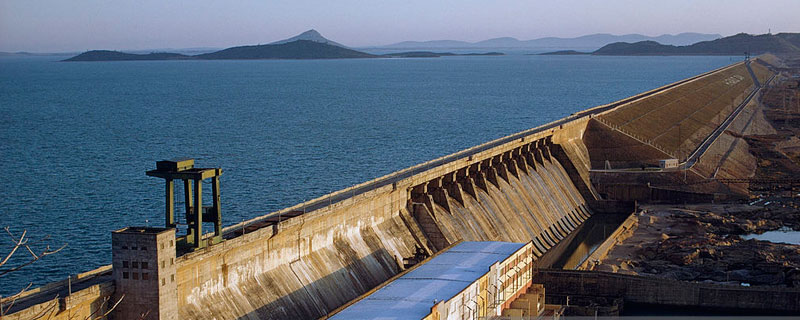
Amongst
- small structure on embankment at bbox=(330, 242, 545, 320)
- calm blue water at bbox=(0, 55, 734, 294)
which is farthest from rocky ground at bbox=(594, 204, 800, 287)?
calm blue water at bbox=(0, 55, 734, 294)

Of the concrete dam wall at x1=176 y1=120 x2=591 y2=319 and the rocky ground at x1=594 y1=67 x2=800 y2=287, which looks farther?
the rocky ground at x1=594 y1=67 x2=800 y2=287

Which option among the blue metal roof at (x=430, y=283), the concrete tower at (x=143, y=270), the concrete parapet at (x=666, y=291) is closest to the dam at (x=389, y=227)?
the concrete tower at (x=143, y=270)

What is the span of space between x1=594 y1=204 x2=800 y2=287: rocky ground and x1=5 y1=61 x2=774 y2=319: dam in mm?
4791

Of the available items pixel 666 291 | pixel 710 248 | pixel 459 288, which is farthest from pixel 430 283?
pixel 710 248

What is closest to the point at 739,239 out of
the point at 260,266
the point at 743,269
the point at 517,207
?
the point at 743,269

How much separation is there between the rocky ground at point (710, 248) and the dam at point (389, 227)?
4791mm

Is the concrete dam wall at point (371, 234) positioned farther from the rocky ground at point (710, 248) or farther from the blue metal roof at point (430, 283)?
the rocky ground at point (710, 248)

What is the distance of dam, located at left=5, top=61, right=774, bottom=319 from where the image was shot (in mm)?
30109

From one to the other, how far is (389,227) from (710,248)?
21.1 metres

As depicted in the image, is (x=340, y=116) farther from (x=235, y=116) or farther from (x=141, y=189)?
(x=141, y=189)

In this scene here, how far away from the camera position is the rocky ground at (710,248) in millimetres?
52938

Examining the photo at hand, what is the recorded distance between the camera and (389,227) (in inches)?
1957

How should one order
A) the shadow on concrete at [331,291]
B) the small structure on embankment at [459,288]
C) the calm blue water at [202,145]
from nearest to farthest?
1. the small structure on embankment at [459,288]
2. the shadow on concrete at [331,291]
3. the calm blue water at [202,145]

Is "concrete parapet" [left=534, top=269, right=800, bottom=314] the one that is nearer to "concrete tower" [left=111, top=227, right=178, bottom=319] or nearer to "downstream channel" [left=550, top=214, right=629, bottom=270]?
"downstream channel" [left=550, top=214, right=629, bottom=270]
